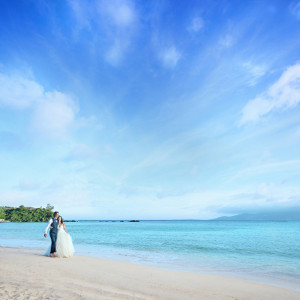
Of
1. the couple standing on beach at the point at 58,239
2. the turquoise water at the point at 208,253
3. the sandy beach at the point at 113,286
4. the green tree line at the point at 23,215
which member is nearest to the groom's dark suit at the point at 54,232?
the couple standing on beach at the point at 58,239

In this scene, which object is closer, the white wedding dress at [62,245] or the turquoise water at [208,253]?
the turquoise water at [208,253]

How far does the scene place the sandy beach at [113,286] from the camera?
7.06m

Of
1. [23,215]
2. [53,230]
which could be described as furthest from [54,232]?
[23,215]

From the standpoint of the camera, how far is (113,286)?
823 centimetres

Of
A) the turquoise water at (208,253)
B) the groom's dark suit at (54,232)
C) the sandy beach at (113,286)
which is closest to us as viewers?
the sandy beach at (113,286)

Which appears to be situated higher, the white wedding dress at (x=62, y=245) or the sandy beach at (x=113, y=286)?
the white wedding dress at (x=62, y=245)

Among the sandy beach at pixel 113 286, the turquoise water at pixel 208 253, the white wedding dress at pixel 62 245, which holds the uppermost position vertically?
the white wedding dress at pixel 62 245

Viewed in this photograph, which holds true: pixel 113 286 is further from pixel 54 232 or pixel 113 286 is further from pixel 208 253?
pixel 208 253

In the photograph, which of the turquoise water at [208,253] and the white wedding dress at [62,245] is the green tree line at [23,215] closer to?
the turquoise water at [208,253]

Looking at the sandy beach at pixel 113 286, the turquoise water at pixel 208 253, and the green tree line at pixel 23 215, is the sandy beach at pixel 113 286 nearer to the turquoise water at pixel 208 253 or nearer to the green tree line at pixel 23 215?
the turquoise water at pixel 208 253

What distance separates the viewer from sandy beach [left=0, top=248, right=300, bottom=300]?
23.2 feet

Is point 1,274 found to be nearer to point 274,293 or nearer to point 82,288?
point 82,288

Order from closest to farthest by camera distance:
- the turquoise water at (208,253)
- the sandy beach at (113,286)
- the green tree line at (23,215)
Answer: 1. the sandy beach at (113,286)
2. the turquoise water at (208,253)
3. the green tree line at (23,215)

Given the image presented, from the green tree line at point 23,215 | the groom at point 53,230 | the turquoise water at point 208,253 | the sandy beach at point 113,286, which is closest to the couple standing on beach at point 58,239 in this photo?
the groom at point 53,230
